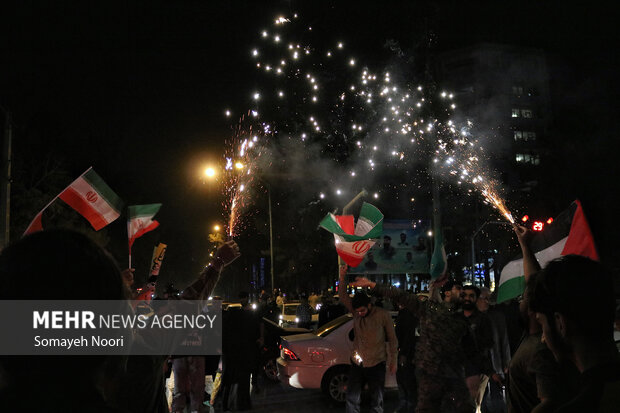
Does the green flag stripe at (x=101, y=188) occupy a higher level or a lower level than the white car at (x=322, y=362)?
higher

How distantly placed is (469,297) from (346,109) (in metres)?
11.1

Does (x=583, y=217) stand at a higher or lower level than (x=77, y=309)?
higher

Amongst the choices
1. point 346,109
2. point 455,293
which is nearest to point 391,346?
point 455,293

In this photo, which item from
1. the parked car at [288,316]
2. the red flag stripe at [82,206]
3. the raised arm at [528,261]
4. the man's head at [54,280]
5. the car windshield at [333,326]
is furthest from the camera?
the parked car at [288,316]

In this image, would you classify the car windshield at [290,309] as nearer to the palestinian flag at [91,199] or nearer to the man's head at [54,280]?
the palestinian flag at [91,199]

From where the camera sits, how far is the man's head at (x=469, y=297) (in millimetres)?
7621

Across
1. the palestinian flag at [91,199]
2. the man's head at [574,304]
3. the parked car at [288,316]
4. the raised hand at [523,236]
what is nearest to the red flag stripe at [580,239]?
the raised hand at [523,236]

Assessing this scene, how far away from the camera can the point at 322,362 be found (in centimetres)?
1021

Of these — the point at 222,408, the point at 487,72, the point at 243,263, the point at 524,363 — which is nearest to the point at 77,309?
the point at 524,363

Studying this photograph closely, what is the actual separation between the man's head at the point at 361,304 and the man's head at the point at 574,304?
5699mm

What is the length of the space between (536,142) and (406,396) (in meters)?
76.5

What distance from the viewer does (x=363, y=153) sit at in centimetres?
1994

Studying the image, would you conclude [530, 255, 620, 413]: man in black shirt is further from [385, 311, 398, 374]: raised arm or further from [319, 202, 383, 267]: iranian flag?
[319, 202, 383, 267]: iranian flag

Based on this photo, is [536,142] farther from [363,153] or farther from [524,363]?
[524,363]
